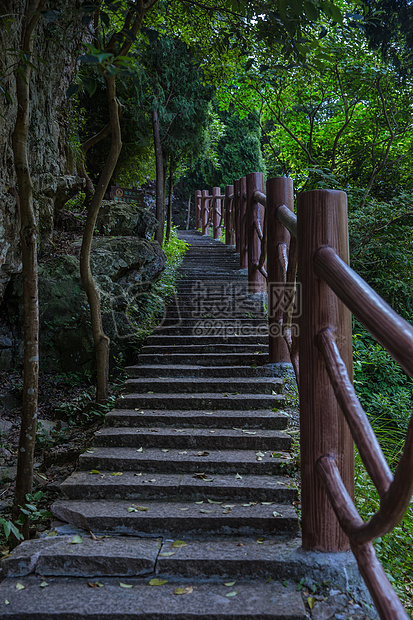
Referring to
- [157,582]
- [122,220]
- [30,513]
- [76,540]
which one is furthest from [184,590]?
[122,220]

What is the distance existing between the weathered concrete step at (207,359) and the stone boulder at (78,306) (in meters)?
1.12

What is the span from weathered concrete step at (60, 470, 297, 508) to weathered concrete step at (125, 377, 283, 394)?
0.91 metres

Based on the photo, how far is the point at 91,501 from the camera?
7.30 ft

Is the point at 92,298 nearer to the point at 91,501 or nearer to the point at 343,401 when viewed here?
the point at 91,501

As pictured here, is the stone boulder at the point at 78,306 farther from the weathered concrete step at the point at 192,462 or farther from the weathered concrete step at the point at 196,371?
the weathered concrete step at the point at 192,462

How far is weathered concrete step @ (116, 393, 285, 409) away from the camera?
9.75 ft

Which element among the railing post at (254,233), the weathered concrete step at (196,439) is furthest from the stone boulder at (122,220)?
the weathered concrete step at (196,439)

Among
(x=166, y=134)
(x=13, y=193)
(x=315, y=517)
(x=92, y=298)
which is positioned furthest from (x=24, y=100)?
(x=166, y=134)

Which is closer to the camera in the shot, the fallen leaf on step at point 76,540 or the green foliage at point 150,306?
the fallen leaf on step at point 76,540

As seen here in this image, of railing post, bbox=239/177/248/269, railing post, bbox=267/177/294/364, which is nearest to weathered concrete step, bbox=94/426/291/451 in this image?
railing post, bbox=267/177/294/364

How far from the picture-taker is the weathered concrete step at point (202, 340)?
13.0ft

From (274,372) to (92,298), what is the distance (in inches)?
62.3

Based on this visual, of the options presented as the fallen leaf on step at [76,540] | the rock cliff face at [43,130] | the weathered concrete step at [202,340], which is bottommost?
the fallen leaf on step at [76,540]

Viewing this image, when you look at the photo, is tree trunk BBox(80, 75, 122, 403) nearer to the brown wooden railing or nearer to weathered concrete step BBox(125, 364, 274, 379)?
weathered concrete step BBox(125, 364, 274, 379)
